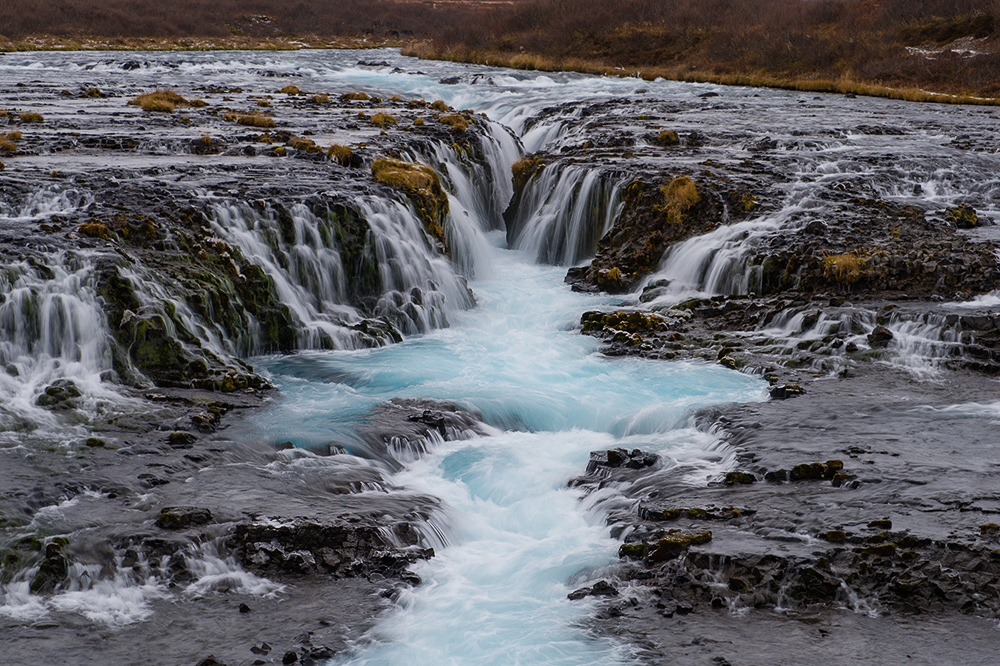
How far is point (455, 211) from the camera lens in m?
20.8

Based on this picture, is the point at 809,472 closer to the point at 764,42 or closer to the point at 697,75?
the point at 697,75

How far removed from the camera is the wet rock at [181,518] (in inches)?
344

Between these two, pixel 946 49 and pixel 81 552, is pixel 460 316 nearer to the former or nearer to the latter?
pixel 81 552

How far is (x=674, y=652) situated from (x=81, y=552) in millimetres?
5425

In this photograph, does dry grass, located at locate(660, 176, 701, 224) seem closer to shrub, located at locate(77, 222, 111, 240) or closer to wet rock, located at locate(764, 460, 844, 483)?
wet rock, located at locate(764, 460, 844, 483)

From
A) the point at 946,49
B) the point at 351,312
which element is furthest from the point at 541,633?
the point at 946,49

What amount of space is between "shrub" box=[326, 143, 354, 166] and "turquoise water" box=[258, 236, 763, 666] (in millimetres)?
4692

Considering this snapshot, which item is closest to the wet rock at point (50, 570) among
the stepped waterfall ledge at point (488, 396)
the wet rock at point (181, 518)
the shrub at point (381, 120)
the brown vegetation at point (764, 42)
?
the stepped waterfall ledge at point (488, 396)

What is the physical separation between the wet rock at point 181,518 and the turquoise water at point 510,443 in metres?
2.19

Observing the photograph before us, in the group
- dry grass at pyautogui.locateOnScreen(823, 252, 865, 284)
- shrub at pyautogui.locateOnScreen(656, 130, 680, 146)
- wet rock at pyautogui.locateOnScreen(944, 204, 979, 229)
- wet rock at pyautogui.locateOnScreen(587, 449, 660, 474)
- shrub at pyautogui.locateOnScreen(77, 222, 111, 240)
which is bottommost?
wet rock at pyautogui.locateOnScreen(587, 449, 660, 474)

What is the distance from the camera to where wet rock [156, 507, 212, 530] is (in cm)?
874

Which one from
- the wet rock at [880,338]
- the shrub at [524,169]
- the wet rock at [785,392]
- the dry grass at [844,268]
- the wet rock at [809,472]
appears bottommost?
the wet rock at [809,472]

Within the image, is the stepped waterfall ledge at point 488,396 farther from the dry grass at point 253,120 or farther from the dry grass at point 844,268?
the dry grass at point 253,120

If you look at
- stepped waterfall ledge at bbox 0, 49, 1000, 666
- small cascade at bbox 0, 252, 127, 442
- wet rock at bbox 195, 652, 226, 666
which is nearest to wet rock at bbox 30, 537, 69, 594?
stepped waterfall ledge at bbox 0, 49, 1000, 666
